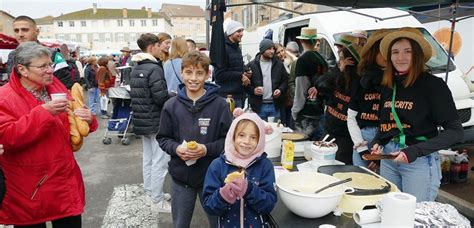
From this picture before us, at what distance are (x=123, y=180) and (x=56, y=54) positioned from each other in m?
2.87

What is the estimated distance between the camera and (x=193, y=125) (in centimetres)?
257

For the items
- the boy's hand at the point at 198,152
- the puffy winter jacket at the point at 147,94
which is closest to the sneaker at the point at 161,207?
the puffy winter jacket at the point at 147,94

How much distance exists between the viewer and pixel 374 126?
9.25 ft

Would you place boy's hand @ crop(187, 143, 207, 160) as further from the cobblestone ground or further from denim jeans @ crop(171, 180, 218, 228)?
the cobblestone ground

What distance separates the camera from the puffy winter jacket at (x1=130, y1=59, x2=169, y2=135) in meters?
4.08

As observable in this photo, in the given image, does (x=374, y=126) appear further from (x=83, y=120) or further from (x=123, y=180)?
(x=123, y=180)

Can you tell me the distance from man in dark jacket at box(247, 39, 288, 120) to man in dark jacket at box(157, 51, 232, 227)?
2698 millimetres

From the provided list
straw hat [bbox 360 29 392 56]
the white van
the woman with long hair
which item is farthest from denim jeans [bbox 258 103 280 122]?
straw hat [bbox 360 29 392 56]

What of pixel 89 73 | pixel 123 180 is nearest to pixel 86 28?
pixel 89 73

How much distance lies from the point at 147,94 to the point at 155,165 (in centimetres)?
87

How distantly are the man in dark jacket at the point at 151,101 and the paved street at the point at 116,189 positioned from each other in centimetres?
29

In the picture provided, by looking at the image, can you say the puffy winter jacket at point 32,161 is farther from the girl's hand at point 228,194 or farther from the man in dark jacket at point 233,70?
the man in dark jacket at point 233,70

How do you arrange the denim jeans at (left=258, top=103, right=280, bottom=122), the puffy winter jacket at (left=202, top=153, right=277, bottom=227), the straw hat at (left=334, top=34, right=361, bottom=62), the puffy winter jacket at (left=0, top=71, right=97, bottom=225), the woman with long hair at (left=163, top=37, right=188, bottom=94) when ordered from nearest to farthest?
1. the puffy winter jacket at (left=202, top=153, right=277, bottom=227)
2. the puffy winter jacket at (left=0, top=71, right=97, bottom=225)
3. the straw hat at (left=334, top=34, right=361, bottom=62)
4. the woman with long hair at (left=163, top=37, right=188, bottom=94)
5. the denim jeans at (left=258, top=103, right=280, bottom=122)

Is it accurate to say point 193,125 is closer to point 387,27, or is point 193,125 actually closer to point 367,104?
point 367,104
